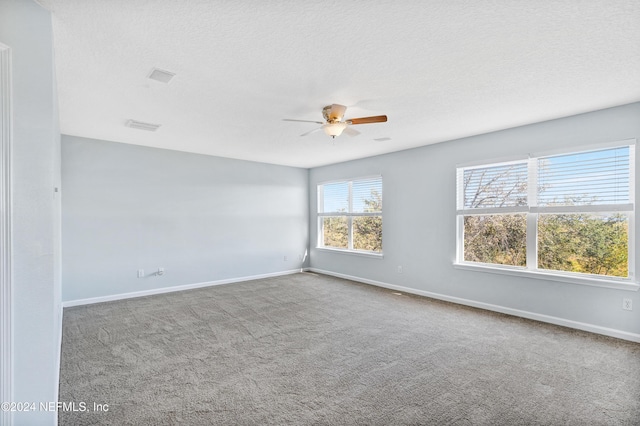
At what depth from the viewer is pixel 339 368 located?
2750 millimetres

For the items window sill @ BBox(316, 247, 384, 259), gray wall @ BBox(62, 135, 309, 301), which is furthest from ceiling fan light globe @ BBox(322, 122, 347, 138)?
gray wall @ BBox(62, 135, 309, 301)

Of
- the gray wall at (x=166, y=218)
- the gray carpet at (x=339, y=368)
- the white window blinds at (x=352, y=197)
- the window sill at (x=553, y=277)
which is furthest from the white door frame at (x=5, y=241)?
the white window blinds at (x=352, y=197)

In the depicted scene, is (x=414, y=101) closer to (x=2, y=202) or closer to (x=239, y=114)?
(x=239, y=114)

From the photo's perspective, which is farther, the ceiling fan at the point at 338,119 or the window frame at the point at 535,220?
the window frame at the point at 535,220

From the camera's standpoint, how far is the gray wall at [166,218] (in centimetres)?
475

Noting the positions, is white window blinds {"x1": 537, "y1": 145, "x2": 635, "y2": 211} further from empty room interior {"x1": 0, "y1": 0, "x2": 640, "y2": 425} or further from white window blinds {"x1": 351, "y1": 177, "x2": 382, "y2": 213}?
white window blinds {"x1": 351, "y1": 177, "x2": 382, "y2": 213}

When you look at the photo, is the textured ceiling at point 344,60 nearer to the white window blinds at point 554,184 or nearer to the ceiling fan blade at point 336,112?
the ceiling fan blade at point 336,112

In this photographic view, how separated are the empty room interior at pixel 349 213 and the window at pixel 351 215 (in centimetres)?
8

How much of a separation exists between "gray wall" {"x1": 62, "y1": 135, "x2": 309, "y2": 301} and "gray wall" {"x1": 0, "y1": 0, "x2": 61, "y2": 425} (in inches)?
139

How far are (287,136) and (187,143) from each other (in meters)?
1.81

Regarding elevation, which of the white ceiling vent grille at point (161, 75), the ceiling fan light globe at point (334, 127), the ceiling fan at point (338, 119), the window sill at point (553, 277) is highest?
the white ceiling vent grille at point (161, 75)

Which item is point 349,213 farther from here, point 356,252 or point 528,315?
point 528,315

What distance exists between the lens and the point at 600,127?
11.5ft

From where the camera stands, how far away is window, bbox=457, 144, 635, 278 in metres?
3.46
